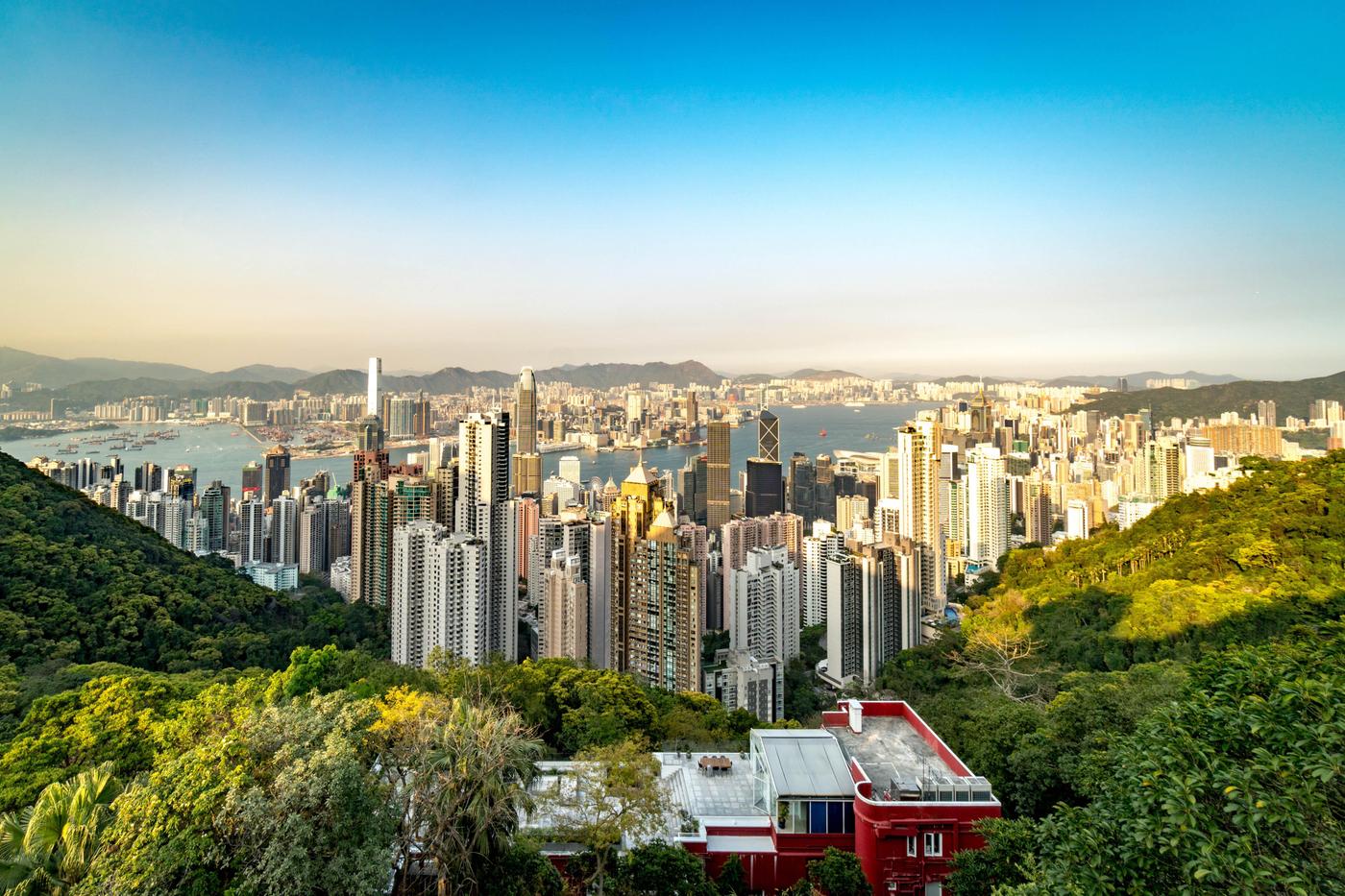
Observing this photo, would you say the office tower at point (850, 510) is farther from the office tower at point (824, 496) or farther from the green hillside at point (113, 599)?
the green hillside at point (113, 599)

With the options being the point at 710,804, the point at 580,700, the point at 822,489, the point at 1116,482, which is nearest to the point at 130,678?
the point at 580,700

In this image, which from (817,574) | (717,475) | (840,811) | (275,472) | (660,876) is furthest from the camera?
(717,475)

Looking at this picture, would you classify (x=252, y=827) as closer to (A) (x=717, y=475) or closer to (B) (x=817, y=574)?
(B) (x=817, y=574)

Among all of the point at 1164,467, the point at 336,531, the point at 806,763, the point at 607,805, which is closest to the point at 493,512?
the point at 336,531

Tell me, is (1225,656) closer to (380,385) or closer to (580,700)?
(580,700)

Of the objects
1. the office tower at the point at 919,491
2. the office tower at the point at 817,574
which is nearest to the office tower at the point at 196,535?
the office tower at the point at 817,574
